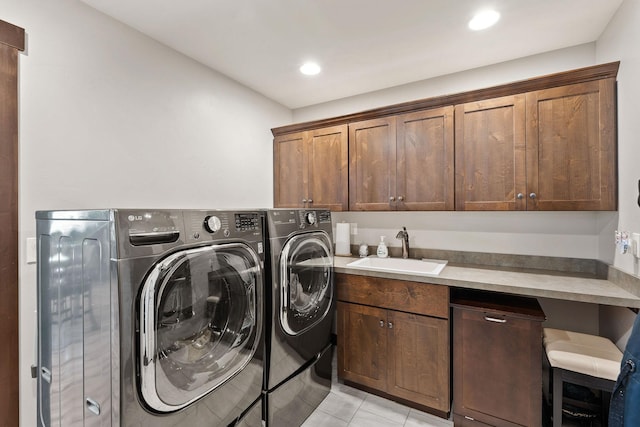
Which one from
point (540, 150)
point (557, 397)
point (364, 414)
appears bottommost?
point (364, 414)

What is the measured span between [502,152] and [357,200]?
1161mm

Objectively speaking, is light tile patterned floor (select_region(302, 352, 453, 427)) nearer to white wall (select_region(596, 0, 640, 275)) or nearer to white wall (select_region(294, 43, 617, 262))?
white wall (select_region(294, 43, 617, 262))

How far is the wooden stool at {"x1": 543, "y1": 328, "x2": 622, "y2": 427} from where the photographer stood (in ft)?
4.90

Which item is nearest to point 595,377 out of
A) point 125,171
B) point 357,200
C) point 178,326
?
point 357,200

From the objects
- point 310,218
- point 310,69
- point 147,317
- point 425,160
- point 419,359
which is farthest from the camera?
point 310,69

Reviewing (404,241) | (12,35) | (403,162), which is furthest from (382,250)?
(12,35)

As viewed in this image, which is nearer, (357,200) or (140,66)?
(140,66)

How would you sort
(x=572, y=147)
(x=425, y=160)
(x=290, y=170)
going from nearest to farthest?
(x=572, y=147)
(x=425, y=160)
(x=290, y=170)

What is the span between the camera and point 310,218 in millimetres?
2148

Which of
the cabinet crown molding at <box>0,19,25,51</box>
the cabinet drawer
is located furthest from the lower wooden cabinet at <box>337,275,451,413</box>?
the cabinet crown molding at <box>0,19,25,51</box>

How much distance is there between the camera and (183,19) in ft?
6.06

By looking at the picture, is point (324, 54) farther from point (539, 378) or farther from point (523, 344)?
point (539, 378)

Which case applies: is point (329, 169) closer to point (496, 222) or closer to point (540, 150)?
point (496, 222)

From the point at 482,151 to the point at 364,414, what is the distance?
205 cm
